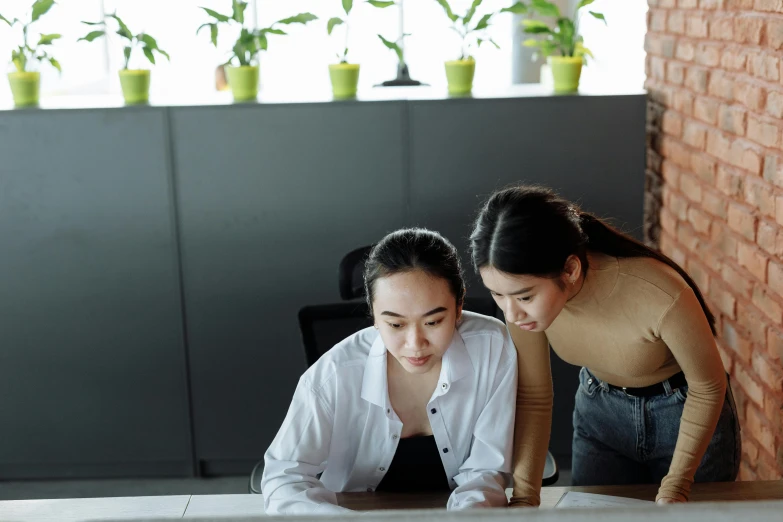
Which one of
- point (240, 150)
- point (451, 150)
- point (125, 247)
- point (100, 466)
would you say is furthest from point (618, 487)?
point (100, 466)

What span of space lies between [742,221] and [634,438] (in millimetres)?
736

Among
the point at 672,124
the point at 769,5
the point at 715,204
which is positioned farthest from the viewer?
the point at 672,124

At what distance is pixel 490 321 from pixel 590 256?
0.23 meters

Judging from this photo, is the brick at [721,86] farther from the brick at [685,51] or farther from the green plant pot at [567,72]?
the green plant pot at [567,72]

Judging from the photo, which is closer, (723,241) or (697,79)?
(723,241)

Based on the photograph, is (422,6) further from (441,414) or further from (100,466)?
(441,414)

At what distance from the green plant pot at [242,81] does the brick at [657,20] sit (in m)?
1.33

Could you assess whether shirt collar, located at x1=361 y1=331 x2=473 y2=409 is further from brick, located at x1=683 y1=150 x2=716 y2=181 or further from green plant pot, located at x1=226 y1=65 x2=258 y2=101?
green plant pot, located at x1=226 y1=65 x2=258 y2=101

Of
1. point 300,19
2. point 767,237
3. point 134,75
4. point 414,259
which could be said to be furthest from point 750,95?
point 134,75

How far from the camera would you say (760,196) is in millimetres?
2006

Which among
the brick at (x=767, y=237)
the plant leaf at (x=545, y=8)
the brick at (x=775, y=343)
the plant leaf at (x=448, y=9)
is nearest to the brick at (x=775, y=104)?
the brick at (x=767, y=237)

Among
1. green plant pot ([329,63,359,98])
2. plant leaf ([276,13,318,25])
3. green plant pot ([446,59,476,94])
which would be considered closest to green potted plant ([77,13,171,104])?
plant leaf ([276,13,318,25])

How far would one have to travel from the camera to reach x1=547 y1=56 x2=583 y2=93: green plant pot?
2.89 meters

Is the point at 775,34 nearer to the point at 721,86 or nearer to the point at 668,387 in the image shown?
the point at 721,86
